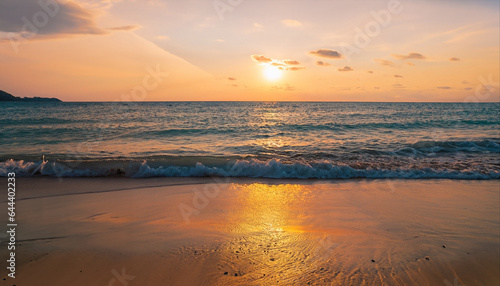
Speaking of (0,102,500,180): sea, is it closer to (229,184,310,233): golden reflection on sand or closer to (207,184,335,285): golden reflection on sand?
(229,184,310,233): golden reflection on sand

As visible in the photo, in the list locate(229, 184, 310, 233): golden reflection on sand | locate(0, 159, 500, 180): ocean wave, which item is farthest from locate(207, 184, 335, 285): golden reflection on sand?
locate(0, 159, 500, 180): ocean wave

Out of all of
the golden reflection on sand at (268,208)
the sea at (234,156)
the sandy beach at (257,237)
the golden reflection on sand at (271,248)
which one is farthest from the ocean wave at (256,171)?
the golden reflection on sand at (271,248)

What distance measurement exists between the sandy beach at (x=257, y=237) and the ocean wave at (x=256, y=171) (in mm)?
1882

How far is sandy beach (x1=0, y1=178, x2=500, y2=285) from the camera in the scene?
12.0ft

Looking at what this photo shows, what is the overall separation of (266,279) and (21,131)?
2459 cm

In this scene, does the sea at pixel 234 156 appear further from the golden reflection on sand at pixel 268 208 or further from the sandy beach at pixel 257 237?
the sandy beach at pixel 257 237

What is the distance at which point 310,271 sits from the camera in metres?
3.63

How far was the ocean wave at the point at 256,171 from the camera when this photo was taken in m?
9.75

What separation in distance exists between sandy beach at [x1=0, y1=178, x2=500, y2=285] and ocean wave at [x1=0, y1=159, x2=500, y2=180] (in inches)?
74.1

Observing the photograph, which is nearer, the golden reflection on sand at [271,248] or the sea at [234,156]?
the golden reflection on sand at [271,248]

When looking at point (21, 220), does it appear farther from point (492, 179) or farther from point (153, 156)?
point (492, 179)

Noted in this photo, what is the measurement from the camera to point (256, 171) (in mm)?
9938

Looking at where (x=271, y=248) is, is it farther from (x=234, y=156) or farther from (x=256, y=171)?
(x=234, y=156)

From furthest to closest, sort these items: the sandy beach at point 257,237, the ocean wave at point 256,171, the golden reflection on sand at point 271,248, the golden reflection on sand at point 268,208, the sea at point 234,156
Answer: the sea at point 234,156 < the ocean wave at point 256,171 < the golden reflection on sand at point 268,208 < the sandy beach at point 257,237 < the golden reflection on sand at point 271,248
